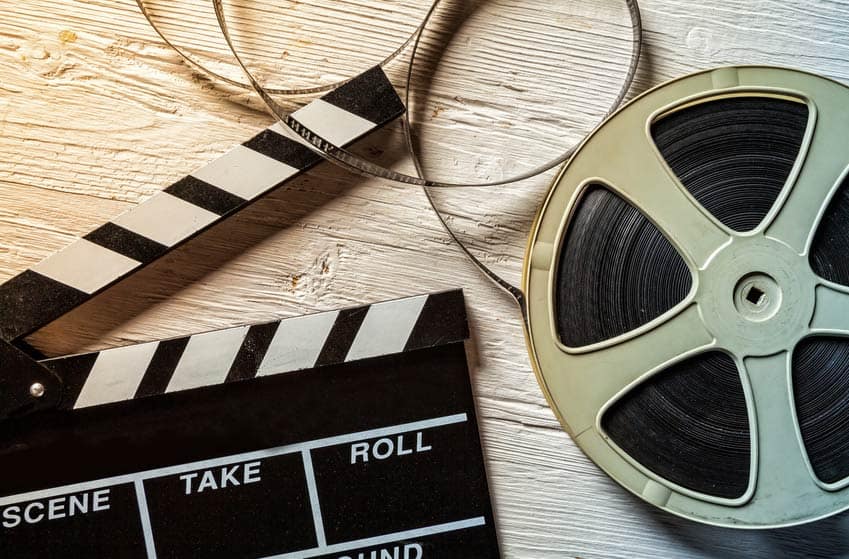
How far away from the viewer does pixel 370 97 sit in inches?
35.5

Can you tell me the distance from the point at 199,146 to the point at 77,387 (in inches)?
14.6

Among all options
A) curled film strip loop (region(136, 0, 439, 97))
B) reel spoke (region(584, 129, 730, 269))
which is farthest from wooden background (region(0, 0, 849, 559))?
reel spoke (region(584, 129, 730, 269))

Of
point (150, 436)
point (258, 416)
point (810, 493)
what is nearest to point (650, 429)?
point (810, 493)

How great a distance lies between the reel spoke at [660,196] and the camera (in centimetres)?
84

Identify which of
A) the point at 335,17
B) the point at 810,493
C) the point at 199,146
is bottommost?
the point at 810,493

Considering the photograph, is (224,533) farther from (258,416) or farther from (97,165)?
(97,165)

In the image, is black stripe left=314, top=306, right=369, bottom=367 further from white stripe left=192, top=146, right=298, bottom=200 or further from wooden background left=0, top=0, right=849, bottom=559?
white stripe left=192, top=146, right=298, bottom=200

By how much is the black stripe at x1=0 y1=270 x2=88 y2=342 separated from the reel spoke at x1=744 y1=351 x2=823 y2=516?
0.90m

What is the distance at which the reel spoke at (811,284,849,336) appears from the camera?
2.75 ft

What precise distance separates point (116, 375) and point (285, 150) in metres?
0.39

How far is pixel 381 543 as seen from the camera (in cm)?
92

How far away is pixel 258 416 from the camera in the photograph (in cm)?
92

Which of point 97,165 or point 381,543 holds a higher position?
point 97,165

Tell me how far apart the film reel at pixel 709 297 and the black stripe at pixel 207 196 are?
0.41 m
